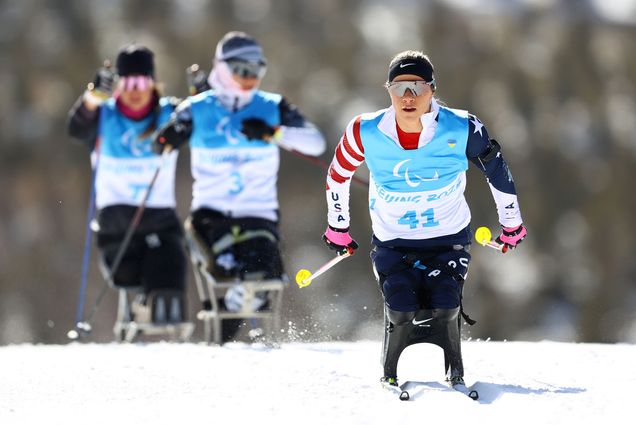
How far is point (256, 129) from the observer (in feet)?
28.1

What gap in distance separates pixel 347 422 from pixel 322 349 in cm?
237

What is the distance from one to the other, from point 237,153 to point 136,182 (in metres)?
0.97

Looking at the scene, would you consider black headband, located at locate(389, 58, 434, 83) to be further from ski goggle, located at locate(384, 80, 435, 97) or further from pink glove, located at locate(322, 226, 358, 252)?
pink glove, located at locate(322, 226, 358, 252)

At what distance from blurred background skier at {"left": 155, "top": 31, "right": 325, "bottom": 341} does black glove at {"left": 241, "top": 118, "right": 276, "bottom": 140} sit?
12 mm

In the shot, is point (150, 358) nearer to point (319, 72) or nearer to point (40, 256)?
point (40, 256)

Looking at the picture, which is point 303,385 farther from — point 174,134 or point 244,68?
point 244,68

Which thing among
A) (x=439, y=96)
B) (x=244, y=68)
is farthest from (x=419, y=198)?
(x=439, y=96)

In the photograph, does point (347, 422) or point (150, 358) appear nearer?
point (347, 422)

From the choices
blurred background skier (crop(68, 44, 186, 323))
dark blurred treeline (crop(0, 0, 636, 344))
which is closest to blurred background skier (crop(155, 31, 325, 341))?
blurred background skier (crop(68, 44, 186, 323))

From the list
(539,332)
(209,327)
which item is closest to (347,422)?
(209,327)

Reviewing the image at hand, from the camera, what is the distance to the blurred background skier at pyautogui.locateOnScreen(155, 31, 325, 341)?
343 inches

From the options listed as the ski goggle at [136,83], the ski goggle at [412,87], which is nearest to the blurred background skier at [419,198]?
the ski goggle at [412,87]

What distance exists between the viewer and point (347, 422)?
517cm

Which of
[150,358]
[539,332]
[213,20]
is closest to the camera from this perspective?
[150,358]
